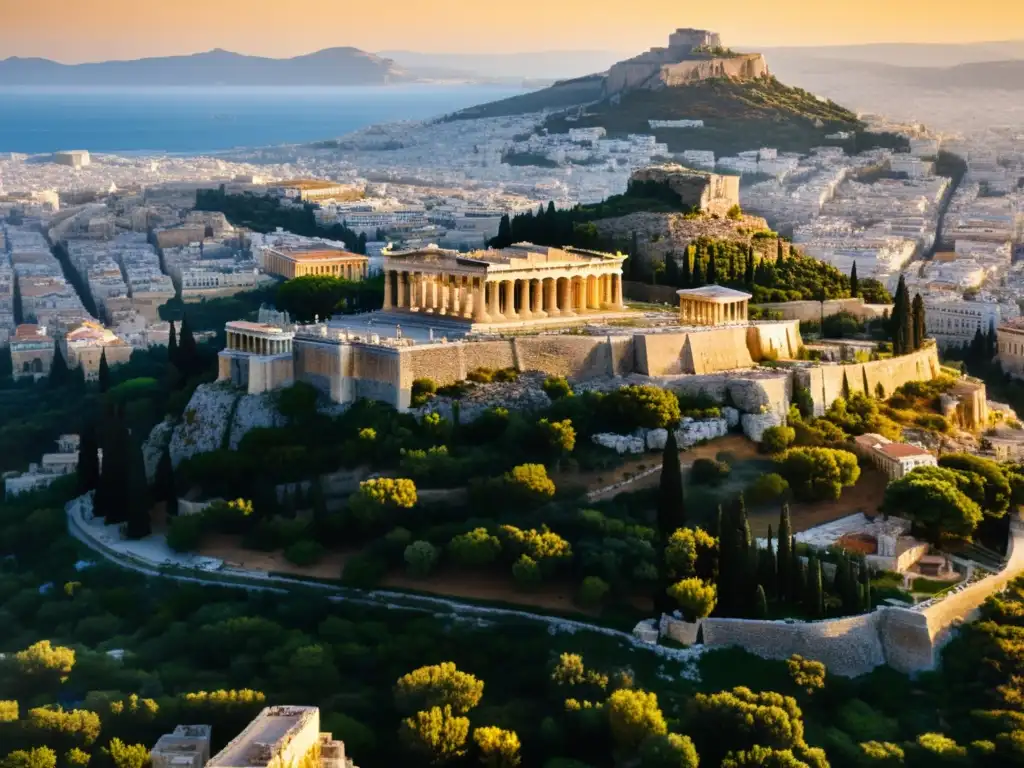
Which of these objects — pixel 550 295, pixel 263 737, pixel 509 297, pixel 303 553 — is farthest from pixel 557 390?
pixel 263 737

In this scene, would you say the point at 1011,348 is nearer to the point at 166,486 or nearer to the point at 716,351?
the point at 716,351

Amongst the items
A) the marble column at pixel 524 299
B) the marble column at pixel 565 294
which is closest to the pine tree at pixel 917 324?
the marble column at pixel 565 294

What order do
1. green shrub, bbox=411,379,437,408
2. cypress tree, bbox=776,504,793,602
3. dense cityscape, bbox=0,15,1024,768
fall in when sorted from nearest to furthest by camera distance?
1. dense cityscape, bbox=0,15,1024,768
2. cypress tree, bbox=776,504,793,602
3. green shrub, bbox=411,379,437,408

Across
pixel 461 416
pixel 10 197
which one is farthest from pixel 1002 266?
pixel 10 197

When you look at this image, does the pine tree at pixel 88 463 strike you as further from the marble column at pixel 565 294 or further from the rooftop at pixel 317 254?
the rooftop at pixel 317 254

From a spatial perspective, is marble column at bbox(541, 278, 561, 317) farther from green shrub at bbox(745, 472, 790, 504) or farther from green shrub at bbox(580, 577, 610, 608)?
green shrub at bbox(580, 577, 610, 608)

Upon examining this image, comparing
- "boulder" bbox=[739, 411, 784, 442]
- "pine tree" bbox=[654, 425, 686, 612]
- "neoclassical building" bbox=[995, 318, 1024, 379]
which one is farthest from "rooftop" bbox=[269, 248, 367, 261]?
"pine tree" bbox=[654, 425, 686, 612]
